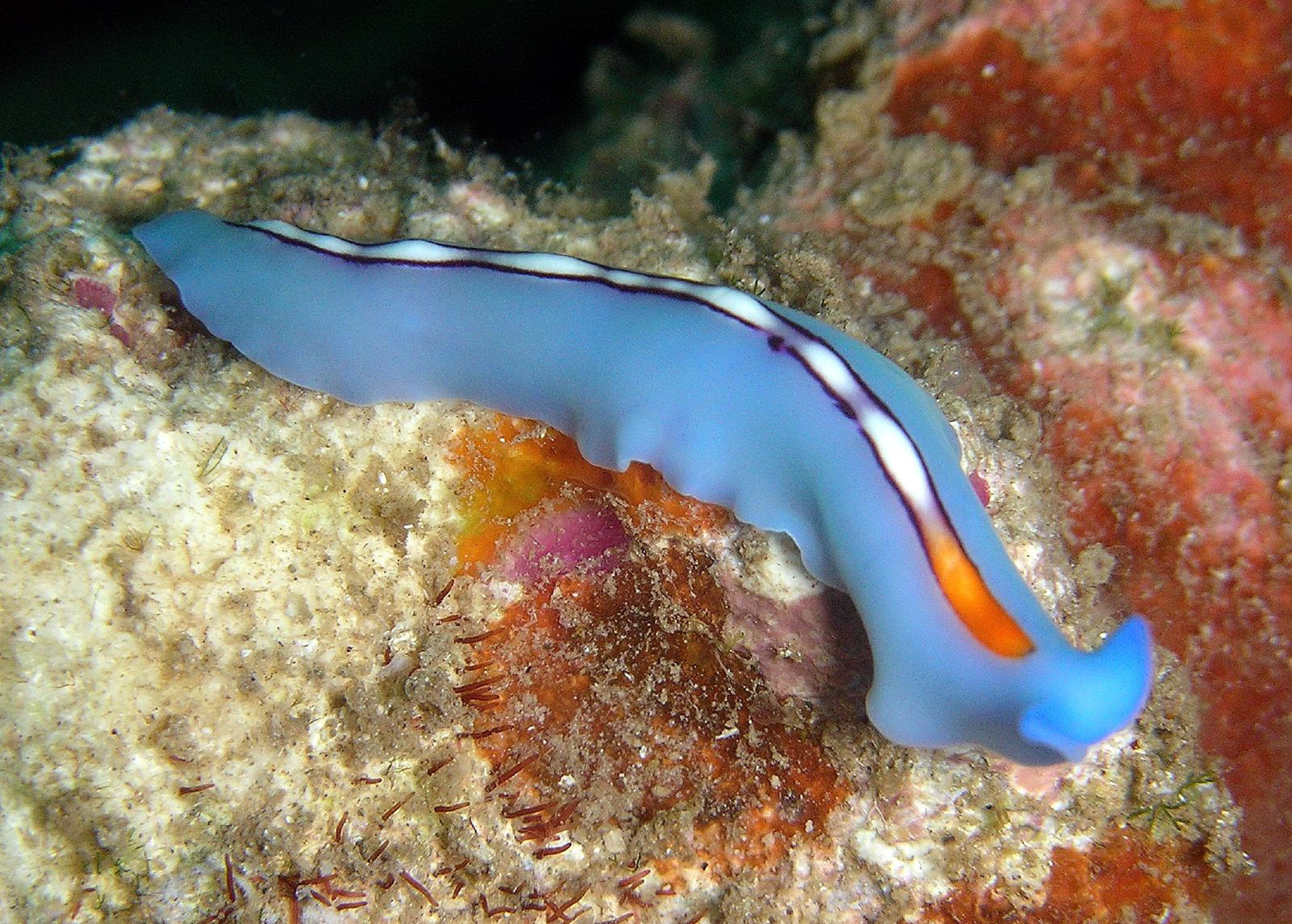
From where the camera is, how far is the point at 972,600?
256 centimetres

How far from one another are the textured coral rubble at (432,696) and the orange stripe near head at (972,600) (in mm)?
611

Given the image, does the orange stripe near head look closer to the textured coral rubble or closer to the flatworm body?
the flatworm body

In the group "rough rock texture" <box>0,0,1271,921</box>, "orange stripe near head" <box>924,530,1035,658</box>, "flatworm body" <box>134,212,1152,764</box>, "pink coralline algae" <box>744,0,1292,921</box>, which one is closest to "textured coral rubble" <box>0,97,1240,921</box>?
"rough rock texture" <box>0,0,1271,921</box>

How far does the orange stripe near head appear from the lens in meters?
2.52

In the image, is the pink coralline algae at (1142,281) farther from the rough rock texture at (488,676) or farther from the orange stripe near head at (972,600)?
the orange stripe near head at (972,600)

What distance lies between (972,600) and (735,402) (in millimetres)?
1061

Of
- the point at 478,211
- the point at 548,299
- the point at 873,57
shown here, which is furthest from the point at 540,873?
the point at 873,57

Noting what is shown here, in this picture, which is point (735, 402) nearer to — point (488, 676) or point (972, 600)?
point (972, 600)

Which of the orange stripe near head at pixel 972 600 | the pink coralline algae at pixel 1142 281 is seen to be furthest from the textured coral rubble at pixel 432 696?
the orange stripe near head at pixel 972 600

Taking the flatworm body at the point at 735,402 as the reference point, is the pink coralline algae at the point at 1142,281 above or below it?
above

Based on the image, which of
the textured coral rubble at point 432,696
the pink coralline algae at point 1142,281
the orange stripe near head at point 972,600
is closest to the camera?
the orange stripe near head at point 972,600

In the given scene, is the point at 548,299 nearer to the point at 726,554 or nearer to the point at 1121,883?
the point at 726,554

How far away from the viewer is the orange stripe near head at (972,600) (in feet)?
8.27

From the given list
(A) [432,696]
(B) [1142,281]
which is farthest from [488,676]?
(B) [1142,281]
